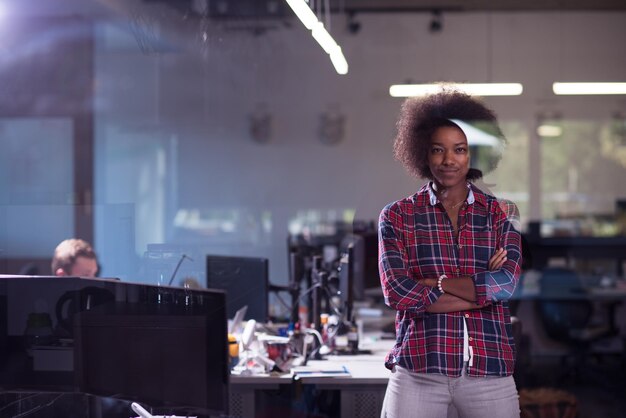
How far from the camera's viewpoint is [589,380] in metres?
6.42

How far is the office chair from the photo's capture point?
6379mm

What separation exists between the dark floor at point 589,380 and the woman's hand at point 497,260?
130 inches

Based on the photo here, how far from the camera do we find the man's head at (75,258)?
11.2 ft

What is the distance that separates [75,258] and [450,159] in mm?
1774

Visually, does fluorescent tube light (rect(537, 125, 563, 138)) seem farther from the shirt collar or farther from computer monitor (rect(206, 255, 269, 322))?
the shirt collar

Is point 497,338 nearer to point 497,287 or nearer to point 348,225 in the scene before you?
point 497,287

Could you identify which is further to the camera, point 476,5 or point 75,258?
point 476,5

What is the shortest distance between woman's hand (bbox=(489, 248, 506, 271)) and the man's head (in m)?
1.71

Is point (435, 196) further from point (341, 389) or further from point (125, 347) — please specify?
point (341, 389)

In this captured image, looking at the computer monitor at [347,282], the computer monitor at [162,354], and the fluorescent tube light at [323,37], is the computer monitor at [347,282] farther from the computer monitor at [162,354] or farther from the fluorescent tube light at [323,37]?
the computer monitor at [162,354]

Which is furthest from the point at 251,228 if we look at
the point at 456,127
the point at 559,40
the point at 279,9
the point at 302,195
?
the point at 456,127

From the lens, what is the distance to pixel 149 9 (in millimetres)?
8039

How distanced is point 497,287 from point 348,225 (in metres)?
6.28

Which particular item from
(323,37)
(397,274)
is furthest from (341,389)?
(323,37)
